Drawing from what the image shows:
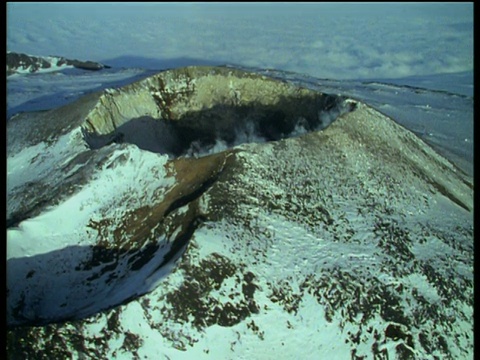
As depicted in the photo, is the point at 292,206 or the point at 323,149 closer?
the point at 292,206

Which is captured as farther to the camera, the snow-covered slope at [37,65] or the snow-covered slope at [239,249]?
the snow-covered slope at [37,65]

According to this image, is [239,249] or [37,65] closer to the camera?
[239,249]

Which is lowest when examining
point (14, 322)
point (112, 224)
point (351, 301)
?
point (14, 322)

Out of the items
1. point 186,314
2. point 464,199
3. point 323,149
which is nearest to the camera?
point 186,314

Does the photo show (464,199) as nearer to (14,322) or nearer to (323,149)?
(323,149)

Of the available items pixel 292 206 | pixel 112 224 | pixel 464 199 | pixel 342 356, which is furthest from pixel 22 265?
pixel 464 199

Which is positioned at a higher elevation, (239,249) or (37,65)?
(37,65)

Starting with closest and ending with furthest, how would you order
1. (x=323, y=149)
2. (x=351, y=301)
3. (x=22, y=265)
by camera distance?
(x=351, y=301)
(x=22, y=265)
(x=323, y=149)

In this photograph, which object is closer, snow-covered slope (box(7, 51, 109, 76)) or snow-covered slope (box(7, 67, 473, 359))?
snow-covered slope (box(7, 67, 473, 359))
